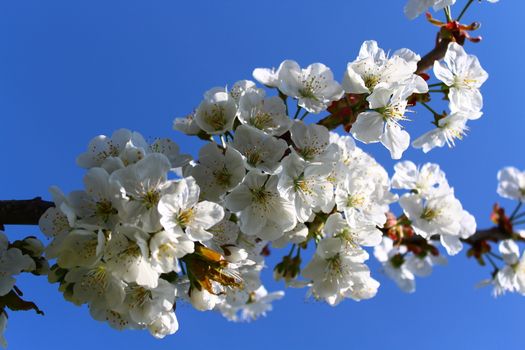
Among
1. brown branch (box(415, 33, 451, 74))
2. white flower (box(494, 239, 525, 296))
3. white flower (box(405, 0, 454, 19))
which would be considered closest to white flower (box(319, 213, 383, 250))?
brown branch (box(415, 33, 451, 74))

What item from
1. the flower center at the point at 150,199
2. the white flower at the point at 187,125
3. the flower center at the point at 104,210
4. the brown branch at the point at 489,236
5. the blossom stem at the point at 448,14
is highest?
the blossom stem at the point at 448,14

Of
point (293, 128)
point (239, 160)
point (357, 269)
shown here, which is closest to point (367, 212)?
point (357, 269)

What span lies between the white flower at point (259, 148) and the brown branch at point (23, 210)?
3.25 feet

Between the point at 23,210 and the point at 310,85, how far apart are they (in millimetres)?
1623

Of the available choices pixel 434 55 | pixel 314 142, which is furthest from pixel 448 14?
pixel 314 142

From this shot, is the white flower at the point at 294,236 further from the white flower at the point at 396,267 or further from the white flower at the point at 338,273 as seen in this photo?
the white flower at the point at 396,267

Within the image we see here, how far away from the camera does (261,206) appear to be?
8.51ft

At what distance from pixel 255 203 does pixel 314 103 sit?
0.64m

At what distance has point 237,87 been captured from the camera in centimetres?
288

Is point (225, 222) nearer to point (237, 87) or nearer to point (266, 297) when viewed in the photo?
point (237, 87)

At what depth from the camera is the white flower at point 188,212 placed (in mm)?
2236

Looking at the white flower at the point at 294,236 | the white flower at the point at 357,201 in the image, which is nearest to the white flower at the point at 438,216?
the white flower at the point at 357,201

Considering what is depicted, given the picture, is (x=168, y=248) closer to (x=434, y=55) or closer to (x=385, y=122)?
(x=385, y=122)

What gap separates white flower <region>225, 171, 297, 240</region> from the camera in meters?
2.57
